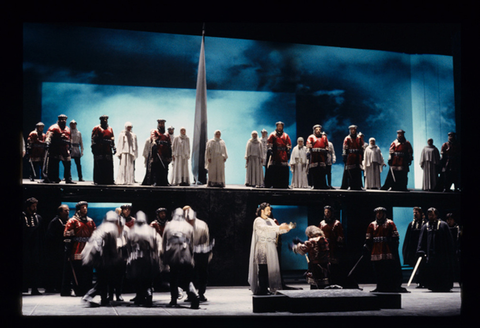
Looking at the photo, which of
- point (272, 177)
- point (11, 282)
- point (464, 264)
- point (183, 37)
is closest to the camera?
point (11, 282)

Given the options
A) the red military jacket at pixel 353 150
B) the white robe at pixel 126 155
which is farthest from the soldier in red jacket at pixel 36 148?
the red military jacket at pixel 353 150

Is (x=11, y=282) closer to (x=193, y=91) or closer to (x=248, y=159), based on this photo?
(x=248, y=159)

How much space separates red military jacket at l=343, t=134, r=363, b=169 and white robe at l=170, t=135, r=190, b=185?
3.81m

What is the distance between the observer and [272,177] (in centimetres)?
1267

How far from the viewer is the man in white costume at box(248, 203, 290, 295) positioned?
910 centimetres

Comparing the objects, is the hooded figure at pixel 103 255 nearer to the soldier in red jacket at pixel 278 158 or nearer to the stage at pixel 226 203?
the stage at pixel 226 203

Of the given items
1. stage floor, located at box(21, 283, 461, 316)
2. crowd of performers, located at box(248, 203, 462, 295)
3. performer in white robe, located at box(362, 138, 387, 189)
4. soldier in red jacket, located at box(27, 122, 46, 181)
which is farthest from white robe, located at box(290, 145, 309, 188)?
soldier in red jacket, located at box(27, 122, 46, 181)

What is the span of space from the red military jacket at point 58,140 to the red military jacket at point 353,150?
6.40m

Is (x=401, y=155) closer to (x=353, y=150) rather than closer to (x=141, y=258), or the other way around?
(x=353, y=150)

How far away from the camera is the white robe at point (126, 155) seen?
12281mm

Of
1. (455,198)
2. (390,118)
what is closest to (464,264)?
(455,198)

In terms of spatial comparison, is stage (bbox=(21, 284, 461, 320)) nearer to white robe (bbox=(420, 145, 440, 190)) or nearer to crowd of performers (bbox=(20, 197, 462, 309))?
crowd of performers (bbox=(20, 197, 462, 309))

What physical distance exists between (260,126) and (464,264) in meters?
8.60

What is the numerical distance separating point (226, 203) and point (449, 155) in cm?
552
